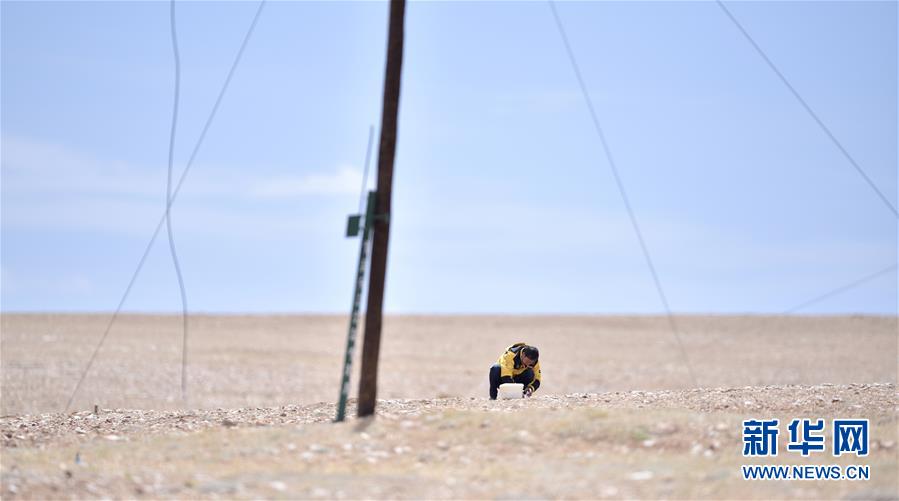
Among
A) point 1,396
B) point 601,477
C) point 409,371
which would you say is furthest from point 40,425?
point 409,371

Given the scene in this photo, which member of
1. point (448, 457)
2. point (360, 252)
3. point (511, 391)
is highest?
point (360, 252)

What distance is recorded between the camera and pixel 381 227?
16.1 metres

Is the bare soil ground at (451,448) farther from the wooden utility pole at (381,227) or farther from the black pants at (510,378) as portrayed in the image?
the wooden utility pole at (381,227)

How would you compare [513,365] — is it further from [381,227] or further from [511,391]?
[381,227]

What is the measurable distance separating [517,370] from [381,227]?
19.4 ft

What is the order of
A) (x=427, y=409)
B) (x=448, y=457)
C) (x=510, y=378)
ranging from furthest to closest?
(x=510, y=378) → (x=427, y=409) → (x=448, y=457)

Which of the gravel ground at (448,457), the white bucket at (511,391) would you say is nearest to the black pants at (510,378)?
the white bucket at (511,391)

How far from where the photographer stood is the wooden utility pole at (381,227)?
16.1 metres

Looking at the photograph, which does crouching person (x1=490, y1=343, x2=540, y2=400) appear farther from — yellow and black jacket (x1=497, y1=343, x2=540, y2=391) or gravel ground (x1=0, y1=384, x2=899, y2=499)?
gravel ground (x1=0, y1=384, x2=899, y2=499)

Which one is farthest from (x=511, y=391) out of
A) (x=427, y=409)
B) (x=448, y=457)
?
(x=448, y=457)

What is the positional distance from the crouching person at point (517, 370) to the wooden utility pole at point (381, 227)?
485 centimetres

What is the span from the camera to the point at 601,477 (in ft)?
42.3

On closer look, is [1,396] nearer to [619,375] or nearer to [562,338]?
[619,375]

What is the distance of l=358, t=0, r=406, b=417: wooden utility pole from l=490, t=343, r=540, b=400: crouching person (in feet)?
15.9
